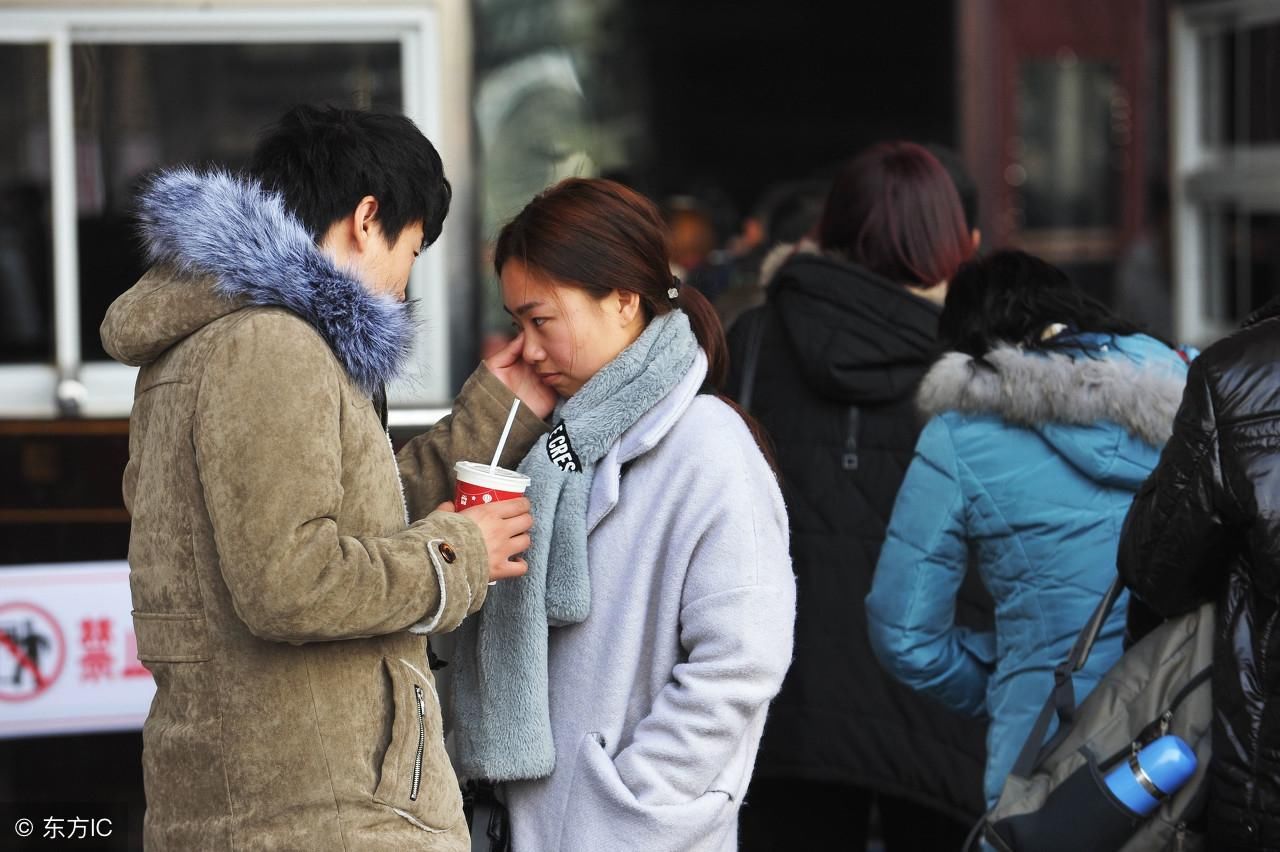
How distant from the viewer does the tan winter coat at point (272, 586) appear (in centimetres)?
174

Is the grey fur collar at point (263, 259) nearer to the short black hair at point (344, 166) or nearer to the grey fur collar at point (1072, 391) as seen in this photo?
the short black hair at point (344, 166)

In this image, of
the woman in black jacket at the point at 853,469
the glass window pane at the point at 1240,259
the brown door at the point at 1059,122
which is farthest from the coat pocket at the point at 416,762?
the glass window pane at the point at 1240,259

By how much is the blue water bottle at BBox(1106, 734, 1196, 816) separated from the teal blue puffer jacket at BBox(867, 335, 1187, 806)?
0.48 metres

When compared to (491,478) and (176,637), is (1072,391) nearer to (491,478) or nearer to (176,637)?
(491,478)

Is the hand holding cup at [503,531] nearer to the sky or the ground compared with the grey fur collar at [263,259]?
nearer to the ground

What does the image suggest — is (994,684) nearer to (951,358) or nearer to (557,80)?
(951,358)

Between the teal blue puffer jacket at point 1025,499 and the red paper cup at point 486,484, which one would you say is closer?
the red paper cup at point 486,484

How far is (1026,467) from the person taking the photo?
102 inches

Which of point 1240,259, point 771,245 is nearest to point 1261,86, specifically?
point 1240,259

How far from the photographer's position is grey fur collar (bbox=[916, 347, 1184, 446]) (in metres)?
2.47

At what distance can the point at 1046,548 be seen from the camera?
2584mm

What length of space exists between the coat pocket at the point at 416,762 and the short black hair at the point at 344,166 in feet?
1.95

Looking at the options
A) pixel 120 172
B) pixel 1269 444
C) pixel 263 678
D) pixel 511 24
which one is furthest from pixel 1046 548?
pixel 511 24

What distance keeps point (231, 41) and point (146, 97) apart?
12.5 inches
